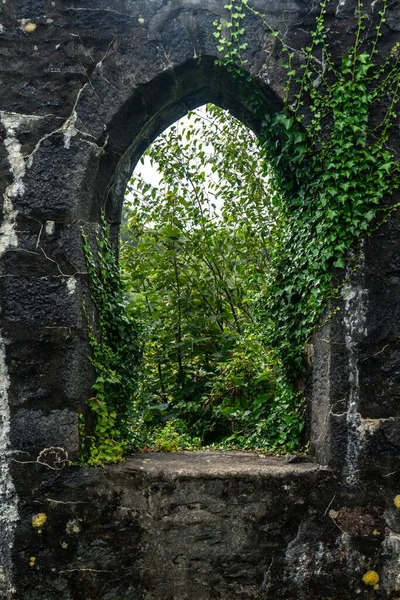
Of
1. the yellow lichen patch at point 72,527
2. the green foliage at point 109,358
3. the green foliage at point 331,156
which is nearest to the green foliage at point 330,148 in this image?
the green foliage at point 331,156

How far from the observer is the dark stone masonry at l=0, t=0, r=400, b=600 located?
2953 millimetres

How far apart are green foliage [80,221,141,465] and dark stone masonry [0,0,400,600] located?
0.08 meters

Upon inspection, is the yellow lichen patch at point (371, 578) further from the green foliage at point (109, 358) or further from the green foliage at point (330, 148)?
the green foliage at point (109, 358)

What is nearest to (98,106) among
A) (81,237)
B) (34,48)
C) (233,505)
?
(34,48)

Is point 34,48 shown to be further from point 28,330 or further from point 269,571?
point 269,571

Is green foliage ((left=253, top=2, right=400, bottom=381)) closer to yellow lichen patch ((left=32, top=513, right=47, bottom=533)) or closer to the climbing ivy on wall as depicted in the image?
the climbing ivy on wall

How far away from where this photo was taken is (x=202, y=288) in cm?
598

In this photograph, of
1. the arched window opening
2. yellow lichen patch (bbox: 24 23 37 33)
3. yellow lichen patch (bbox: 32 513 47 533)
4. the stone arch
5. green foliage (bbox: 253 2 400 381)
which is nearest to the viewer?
yellow lichen patch (bbox: 32 513 47 533)

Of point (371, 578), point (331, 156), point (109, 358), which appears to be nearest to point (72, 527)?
point (109, 358)

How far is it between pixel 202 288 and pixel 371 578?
349cm

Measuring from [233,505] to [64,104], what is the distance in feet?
7.65

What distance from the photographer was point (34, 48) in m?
3.19

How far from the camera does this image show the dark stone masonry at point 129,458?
9.69 ft

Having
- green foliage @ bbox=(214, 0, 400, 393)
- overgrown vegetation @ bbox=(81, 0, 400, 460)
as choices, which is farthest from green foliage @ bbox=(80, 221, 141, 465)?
green foliage @ bbox=(214, 0, 400, 393)
